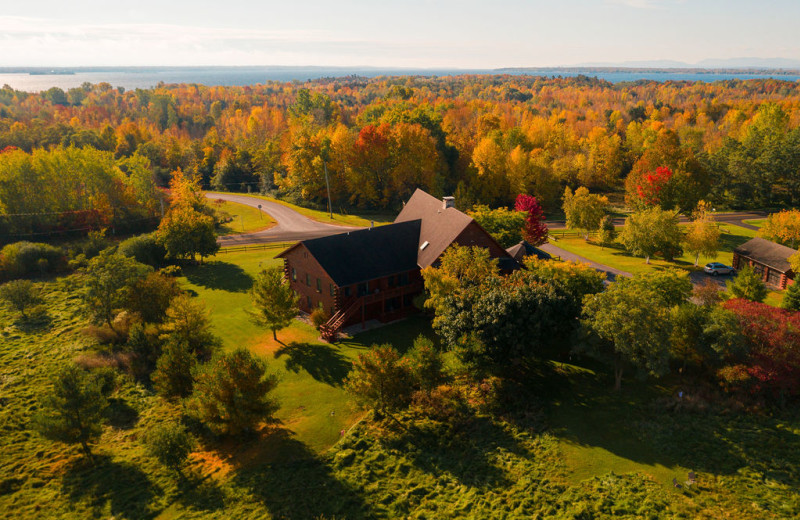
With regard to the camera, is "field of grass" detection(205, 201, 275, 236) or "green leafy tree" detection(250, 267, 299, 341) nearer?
"green leafy tree" detection(250, 267, 299, 341)

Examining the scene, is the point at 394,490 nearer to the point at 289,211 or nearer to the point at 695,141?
the point at 289,211

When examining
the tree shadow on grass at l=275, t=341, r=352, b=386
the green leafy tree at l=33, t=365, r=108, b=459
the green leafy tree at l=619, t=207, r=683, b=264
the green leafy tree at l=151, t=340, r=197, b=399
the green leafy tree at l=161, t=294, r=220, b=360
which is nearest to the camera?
the green leafy tree at l=33, t=365, r=108, b=459

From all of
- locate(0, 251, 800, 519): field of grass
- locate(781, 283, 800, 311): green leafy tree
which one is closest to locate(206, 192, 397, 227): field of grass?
locate(0, 251, 800, 519): field of grass

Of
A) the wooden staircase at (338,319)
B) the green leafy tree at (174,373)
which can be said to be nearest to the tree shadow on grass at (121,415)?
the green leafy tree at (174,373)

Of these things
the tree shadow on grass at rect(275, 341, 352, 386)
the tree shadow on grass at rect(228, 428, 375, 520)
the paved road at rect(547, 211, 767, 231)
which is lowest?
the tree shadow on grass at rect(228, 428, 375, 520)

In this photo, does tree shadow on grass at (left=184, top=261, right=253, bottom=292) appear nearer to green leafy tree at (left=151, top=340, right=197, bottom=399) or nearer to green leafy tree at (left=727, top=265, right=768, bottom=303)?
green leafy tree at (left=151, top=340, right=197, bottom=399)

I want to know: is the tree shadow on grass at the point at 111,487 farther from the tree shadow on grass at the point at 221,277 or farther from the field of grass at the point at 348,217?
the field of grass at the point at 348,217

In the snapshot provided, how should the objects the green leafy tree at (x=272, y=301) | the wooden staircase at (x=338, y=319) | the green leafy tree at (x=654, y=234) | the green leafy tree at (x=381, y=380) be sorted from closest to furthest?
the green leafy tree at (x=381, y=380)
the green leafy tree at (x=272, y=301)
the wooden staircase at (x=338, y=319)
the green leafy tree at (x=654, y=234)
